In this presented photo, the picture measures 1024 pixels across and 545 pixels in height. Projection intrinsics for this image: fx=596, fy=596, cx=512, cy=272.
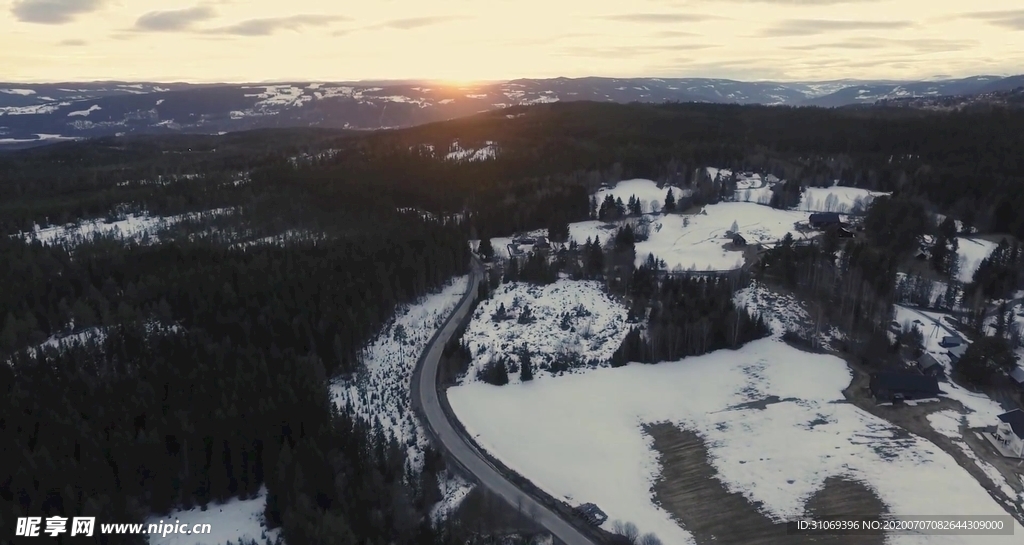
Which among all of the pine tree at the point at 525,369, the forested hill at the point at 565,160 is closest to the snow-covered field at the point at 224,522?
the pine tree at the point at 525,369

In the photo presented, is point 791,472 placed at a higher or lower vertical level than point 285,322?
lower

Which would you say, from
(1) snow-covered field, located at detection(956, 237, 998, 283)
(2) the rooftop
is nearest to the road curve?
(2) the rooftop

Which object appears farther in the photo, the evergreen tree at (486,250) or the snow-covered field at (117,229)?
the snow-covered field at (117,229)

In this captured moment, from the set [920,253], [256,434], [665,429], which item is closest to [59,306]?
[256,434]

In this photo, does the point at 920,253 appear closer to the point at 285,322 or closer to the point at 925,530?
the point at 925,530

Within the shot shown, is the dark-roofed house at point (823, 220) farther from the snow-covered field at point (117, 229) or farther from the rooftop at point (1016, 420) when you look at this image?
the snow-covered field at point (117, 229)

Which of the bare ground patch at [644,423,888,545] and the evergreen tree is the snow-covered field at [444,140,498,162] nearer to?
the evergreen tree
